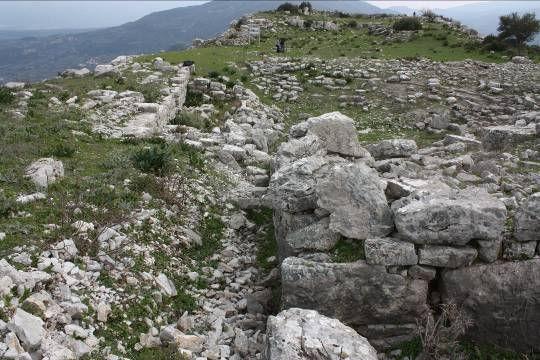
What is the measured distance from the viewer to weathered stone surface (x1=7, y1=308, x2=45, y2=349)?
Result: 7.32 m

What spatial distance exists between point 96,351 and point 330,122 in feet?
32.2

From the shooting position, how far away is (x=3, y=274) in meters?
8.34

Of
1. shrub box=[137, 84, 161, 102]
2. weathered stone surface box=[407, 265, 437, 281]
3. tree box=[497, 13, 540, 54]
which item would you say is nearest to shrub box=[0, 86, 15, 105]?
shrub box=[137, 84, 161, 102]

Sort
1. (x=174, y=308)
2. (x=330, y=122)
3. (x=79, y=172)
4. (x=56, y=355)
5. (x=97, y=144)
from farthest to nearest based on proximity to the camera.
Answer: (x=97, y=144) → (x=330, y=122) → (x=79, y=172) → (x=174, y=308) → (x=56, y=355)

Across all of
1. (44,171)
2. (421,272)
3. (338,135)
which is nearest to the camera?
(421,272)

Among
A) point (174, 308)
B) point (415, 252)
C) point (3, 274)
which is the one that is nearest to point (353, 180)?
point (415, 252)

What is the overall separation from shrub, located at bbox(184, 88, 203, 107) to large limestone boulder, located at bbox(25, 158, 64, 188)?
1302cm

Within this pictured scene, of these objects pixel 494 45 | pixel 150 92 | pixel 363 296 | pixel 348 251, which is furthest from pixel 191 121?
pixel 494 45

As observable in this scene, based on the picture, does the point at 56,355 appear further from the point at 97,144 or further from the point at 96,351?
the point at 97,144

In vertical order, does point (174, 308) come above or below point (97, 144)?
below

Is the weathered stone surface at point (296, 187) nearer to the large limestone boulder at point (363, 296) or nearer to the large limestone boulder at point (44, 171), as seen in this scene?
the large limestone boulder at point (363, 296)

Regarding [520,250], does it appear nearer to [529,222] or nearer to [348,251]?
[529,222]

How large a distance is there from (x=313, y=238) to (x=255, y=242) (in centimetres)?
354

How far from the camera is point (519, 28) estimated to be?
38531 mm
